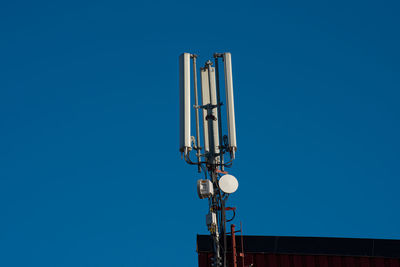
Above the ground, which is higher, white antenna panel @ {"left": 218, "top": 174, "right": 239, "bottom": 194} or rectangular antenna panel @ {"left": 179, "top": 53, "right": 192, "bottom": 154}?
rectangular antenna panel @ {"left": 179, "top": 53, "right": 192, "bottom": 154}

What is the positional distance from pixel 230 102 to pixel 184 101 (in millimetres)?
1681

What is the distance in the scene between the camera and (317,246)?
21578 millimetres

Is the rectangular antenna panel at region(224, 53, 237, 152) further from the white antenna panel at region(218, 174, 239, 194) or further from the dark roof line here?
the dark roof line

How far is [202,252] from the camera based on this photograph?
21812 mm

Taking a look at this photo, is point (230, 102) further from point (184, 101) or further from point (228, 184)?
point (228, 184)

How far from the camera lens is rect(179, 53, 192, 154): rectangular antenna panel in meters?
20.3

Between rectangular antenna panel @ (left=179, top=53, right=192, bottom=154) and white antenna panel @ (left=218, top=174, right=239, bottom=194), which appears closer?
white antenna panel @ (left=218, top=174, right=239, bottom=194)

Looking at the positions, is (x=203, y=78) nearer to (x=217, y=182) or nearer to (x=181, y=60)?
(x=181, y=60)

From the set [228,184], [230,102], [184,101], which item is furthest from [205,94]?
[228,184]

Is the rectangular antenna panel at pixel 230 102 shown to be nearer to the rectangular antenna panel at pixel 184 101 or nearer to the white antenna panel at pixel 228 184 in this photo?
the white antenna panel at pixel 228 184

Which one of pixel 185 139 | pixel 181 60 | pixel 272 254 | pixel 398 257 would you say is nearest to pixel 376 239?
pixel 398 257

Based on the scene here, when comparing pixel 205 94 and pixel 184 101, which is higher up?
pixel 205 94

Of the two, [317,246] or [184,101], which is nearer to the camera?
[184,101]

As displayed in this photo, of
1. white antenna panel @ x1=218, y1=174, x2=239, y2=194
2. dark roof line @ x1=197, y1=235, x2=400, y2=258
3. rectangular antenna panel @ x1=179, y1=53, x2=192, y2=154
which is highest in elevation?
rectangular antenna panel @ x1=179, y1=53, x2=192, y2=154
